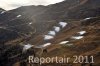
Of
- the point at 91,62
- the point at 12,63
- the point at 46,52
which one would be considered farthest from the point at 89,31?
the point at 91,62

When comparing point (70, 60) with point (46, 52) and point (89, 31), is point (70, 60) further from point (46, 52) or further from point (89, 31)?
point (89, 31)

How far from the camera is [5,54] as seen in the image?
148125 mm

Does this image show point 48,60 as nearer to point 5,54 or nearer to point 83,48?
point 83,48

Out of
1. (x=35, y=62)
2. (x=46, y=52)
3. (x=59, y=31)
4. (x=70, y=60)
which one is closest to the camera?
(x=70, y=60)

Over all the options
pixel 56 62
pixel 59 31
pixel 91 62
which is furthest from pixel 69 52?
pixel 59 31

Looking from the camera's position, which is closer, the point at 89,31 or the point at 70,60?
the point at 70,60

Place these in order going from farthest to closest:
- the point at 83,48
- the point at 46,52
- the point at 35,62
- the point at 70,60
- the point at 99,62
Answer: the point at 46,52 < the point at 83,48 < the point at 35,62 < the point at 70,60 < the point at 99,62

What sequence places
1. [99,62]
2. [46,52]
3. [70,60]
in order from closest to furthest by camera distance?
[99,62] → [70,60] → [46,52]

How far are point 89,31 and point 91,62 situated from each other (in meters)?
60.2

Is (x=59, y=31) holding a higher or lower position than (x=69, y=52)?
higher

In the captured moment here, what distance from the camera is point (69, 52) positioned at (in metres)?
108

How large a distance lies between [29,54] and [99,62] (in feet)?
165

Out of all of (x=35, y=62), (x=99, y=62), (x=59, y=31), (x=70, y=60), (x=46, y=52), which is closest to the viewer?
(x=99, y=62)

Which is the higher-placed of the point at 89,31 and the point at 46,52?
the point at 89,31
